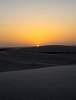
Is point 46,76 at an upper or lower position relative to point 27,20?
lower

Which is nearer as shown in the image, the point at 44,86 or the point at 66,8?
the point at 44,86

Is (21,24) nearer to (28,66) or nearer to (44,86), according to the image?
(28,66)

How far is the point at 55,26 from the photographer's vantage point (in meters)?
4.34

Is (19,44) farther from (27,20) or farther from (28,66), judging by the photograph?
(28,66)

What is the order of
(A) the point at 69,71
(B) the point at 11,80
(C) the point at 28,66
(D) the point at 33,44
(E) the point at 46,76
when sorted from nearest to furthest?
1. (B) the point at 11,80
2. (E) the point at 46,76
3. (A) the point at 69,71
4. (C) the point at 28,66
5. (D) the point at 33,44

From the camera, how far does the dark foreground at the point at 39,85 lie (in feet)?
3.82

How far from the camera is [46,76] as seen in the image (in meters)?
1.52

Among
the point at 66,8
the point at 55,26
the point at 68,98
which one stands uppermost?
the point at 66,8

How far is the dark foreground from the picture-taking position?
3.82 ft

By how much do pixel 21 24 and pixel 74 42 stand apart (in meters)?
1.12

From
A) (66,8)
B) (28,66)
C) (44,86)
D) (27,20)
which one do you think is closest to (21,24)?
(27,20)

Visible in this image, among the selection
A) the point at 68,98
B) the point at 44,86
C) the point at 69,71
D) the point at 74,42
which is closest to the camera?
the point at 68,98

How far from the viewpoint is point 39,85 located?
1.30 metres

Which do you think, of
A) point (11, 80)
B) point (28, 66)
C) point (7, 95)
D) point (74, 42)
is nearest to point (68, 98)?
point (7, 95)
